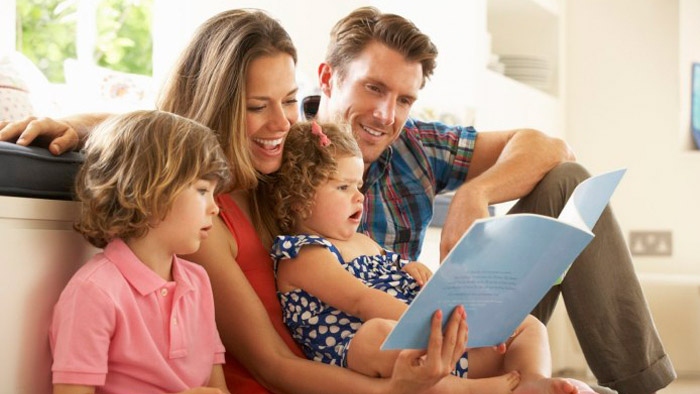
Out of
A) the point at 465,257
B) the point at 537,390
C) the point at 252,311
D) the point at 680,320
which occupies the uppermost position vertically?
the point at 465,257

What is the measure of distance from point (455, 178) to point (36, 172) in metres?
1.28

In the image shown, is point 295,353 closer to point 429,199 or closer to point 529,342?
point 529,342

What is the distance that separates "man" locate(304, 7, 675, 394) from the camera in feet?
7.20

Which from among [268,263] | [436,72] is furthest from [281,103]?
[436,72]

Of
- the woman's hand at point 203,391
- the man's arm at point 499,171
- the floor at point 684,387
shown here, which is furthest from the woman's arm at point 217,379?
the floor at point 684,387

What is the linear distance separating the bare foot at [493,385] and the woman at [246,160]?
117 millimetres

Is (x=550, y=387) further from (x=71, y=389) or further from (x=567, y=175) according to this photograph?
(x=567, y=175)

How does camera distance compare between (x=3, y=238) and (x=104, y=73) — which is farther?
(x=104, y=73)

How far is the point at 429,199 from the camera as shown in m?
2.39

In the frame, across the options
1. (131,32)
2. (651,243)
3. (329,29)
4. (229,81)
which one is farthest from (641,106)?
(229,81)

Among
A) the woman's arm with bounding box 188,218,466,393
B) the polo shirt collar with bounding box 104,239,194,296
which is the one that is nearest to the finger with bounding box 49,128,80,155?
the polo shirt collar with bounding box 104,239,194,296

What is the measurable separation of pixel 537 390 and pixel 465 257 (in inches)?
14.0

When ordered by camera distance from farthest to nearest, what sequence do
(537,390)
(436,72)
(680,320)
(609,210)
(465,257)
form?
1. (680,320)
2. (436,72)
3. (609,210)
4. (537,390)
5. (465,257)

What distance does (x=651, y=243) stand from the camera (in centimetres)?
492
